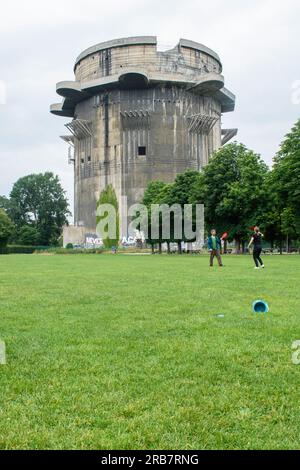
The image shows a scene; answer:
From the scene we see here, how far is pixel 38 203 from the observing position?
404ft

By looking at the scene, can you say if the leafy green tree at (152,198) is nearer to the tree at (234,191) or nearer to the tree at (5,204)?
the tree at (234,191)

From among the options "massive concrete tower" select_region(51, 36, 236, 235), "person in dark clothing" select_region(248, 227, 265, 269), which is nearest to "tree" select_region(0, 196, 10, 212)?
"massive concrete tower" select_region(51, 36, 236, 235)

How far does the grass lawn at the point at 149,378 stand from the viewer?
4207 mm

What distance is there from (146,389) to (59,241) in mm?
121831

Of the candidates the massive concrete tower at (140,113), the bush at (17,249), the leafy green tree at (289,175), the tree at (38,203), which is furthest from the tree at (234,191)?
the tree at (38,203)

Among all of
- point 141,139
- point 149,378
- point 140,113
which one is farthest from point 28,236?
point 149,378

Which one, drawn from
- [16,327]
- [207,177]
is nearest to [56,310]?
[16,327]

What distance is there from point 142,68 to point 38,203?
Result: 46473mm

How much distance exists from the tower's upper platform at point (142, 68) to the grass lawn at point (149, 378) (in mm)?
86416

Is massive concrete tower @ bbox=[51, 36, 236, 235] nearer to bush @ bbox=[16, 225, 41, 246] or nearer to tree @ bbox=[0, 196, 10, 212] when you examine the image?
bush @ bbox=[16, 225, 41, 246]

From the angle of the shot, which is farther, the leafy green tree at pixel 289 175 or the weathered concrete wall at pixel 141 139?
the weathered concrete wall at pixel 141 139

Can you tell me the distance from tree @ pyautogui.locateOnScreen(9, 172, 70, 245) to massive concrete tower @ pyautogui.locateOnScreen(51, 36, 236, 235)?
22.8 m

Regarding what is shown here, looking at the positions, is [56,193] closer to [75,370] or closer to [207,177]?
[207,177]

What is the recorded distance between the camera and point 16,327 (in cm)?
895
